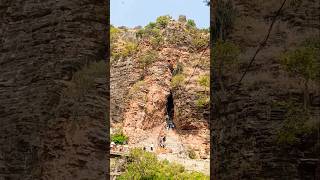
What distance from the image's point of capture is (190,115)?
36031mm

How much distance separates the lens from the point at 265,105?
396 centimetres

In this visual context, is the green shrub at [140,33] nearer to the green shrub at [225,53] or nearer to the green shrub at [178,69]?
the green shrub at [178,69]

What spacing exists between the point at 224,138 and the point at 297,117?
440mm

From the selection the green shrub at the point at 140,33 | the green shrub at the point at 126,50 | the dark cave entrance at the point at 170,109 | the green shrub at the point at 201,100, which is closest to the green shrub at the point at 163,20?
the green shrub at the point at 140,33

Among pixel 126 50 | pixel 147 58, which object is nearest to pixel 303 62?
pixel 147 58

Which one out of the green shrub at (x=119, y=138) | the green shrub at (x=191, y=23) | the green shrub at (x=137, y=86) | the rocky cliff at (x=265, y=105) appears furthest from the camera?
the green shrub at (x=191, y=23)

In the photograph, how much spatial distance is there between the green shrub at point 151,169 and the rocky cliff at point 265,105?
24.6 meters

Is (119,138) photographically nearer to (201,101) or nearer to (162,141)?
(162,141)

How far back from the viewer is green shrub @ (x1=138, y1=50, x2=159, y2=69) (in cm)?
3766

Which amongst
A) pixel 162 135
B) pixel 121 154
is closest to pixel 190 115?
pixel 162 135

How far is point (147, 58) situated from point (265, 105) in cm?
3404

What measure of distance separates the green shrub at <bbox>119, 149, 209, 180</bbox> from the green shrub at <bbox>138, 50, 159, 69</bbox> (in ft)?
26.0

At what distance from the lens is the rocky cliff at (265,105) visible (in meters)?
3.86

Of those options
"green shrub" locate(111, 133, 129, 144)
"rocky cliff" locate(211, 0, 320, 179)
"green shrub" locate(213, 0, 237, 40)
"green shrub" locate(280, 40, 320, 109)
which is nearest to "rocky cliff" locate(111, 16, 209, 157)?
"green shrub" locate(111, 133, 129, 144)
